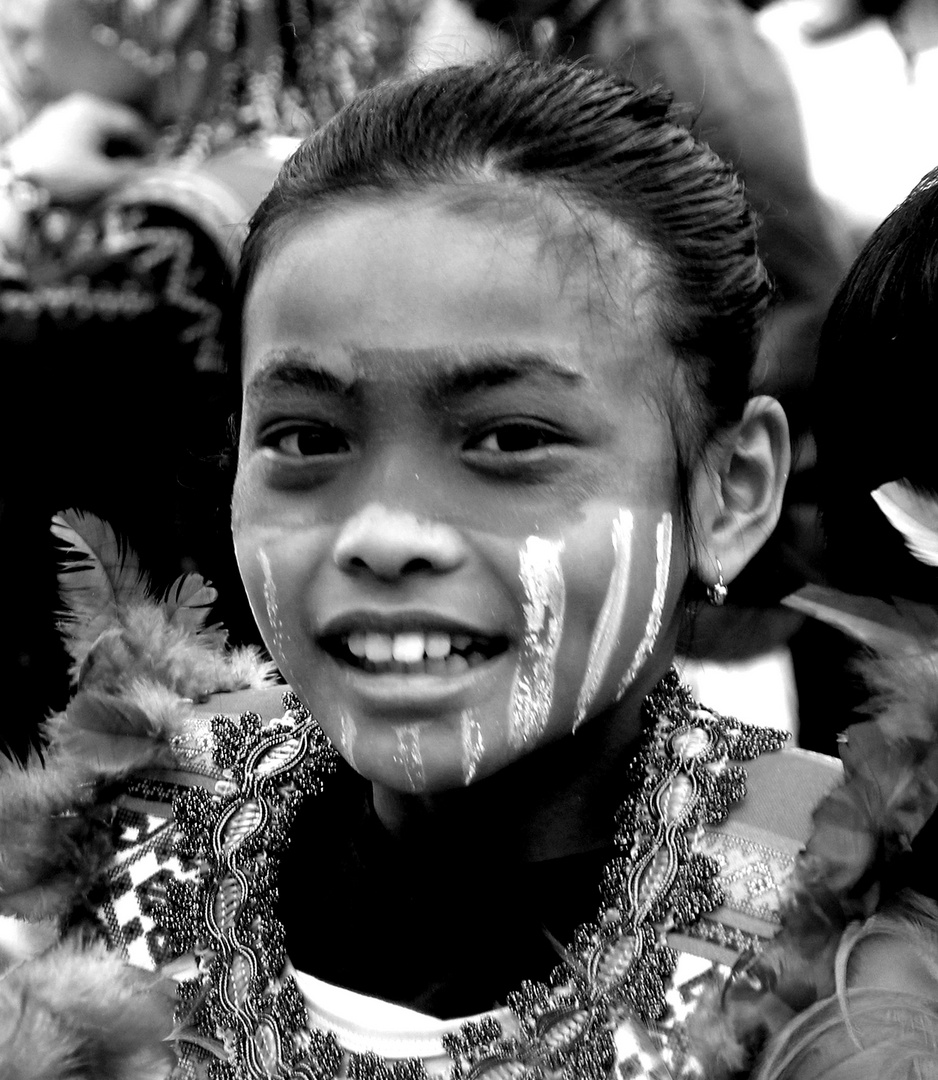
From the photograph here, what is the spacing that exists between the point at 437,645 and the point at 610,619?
154 mm

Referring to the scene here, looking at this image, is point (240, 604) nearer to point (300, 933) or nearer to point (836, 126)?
point (300, 933)

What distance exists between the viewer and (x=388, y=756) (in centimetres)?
117

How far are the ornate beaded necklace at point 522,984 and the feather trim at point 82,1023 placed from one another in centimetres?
7

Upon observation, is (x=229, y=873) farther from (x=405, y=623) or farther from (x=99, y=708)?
(x=405, y=623)

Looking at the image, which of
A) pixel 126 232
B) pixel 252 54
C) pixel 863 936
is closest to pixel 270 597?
pixel 863 936

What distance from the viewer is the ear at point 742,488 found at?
4.13 ft

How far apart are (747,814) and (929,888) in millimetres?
219

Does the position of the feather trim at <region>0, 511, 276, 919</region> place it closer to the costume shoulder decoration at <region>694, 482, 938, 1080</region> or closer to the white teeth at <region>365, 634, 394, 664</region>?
the white teeth at <region>365, 634, 394, 664</region>

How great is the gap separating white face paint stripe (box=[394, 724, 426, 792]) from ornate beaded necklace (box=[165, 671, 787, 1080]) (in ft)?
0.69

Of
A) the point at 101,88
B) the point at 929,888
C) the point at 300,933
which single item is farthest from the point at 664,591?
the point at 101,88

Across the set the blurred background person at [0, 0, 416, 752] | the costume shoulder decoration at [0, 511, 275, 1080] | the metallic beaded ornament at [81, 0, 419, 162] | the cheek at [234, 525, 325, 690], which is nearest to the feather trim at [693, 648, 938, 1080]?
the cheek at [234, 525, 325, 690]

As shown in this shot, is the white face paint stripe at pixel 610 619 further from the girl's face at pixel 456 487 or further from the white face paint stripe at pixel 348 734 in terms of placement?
the white face paint stripe at pixel 348 734

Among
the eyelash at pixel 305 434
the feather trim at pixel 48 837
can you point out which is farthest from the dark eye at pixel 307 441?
the feather trim at pixel 48 837

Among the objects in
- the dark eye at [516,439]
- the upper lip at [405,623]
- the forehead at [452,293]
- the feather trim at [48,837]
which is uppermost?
the forehead at [452,293]
